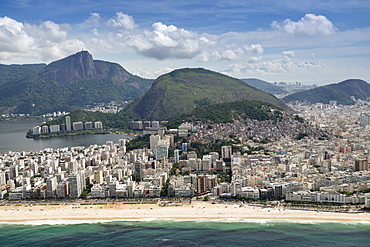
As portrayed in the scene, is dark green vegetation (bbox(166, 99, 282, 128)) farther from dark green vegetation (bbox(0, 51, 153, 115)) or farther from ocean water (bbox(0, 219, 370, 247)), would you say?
dark green vegetation (bbox(0, 51, 153, 115))

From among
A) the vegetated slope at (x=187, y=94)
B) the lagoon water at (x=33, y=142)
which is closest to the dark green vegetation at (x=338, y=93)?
the vegetated slope at (x=187, y=94)

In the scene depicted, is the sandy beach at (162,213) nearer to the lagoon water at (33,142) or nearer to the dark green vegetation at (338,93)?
the lagoon water at (33,142)

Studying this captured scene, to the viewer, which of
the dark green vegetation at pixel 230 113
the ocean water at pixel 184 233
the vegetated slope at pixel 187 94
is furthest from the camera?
the vegetated slope at pixel 187 94

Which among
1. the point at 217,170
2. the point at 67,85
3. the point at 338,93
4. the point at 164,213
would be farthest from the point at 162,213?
the point at 67,85

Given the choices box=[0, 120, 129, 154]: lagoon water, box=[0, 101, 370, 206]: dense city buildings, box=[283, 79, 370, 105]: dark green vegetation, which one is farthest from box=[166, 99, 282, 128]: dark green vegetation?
box=[283, 79, 370, 105]: dark green vegetation

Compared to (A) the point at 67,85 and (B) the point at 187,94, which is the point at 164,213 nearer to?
(B) the point at 187,94

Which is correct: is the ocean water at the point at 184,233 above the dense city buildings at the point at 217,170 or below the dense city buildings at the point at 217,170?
below

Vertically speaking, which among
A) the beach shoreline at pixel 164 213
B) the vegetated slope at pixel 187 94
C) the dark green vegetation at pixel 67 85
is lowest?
the beach shoreline at pixel 164 213
